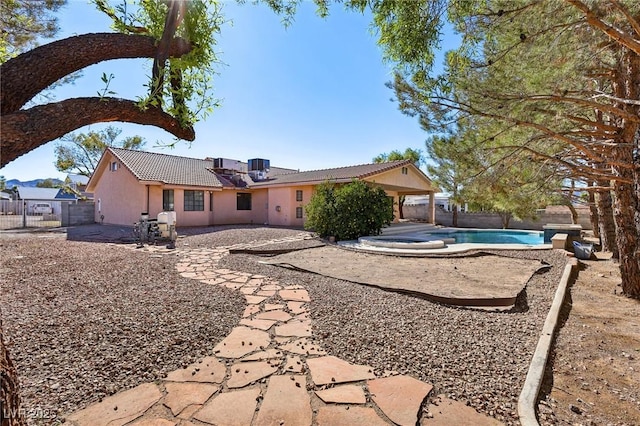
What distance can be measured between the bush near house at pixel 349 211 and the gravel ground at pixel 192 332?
6.79 metres

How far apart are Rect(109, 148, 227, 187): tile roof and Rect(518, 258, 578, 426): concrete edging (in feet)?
58.1

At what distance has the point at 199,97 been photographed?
2.30m

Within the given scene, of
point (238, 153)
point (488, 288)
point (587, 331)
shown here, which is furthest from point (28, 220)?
point (587, 331)

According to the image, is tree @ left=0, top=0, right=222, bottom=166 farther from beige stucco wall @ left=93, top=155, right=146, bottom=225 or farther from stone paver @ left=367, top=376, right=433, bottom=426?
beige stucco wall @ left=93, top=155, right=146, bottom=225

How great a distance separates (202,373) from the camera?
295 cm

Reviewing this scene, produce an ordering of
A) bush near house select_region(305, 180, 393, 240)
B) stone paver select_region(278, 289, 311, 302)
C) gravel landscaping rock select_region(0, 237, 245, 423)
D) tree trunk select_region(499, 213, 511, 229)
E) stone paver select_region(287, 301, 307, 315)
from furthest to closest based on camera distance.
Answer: tree trunk select_region(499, 213, 511, 229) → bush near house select_region(305, 180, 393, 240) → stone paver select_region(278, 289, 311, 302) → stone paver select_region(287, 301, 307, 315) → gravel landscaping rock select_region(0, 237, 245, 423)

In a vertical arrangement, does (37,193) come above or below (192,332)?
above

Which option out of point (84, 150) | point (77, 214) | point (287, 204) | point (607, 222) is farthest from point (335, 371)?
point (84, 150)

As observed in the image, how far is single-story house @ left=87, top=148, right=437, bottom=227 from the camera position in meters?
17.5

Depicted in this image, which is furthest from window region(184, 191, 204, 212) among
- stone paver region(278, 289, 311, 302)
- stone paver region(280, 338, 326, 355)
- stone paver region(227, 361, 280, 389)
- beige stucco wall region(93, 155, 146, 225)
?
stone paver region(227, 361, 280, 389)

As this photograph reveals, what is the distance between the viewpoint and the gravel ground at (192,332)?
2.80 meters

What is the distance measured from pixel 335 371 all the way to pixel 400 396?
669mm

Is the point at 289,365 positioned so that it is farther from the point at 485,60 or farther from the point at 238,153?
the point at 238,153

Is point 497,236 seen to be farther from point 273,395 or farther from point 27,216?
point 27,216
